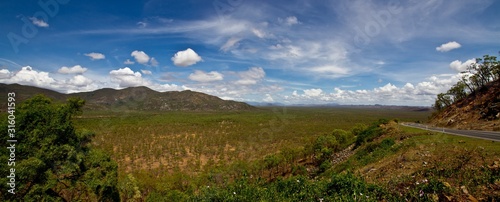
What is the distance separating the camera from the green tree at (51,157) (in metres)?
13.7

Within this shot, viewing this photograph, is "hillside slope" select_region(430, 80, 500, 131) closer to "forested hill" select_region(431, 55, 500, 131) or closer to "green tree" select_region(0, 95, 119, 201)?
"forested hill" select_region(431, 55, 500, 131)

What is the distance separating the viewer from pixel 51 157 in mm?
14992

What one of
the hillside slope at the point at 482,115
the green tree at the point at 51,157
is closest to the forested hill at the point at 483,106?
the hillside slope at the point at 482,115

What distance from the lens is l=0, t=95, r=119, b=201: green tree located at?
1374 centimetres

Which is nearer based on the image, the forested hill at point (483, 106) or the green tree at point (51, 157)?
the green tree at point (51, 157)

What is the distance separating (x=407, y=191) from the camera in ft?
28.3

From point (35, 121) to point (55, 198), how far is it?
5.06m

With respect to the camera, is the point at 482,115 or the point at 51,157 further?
the point at 482,115

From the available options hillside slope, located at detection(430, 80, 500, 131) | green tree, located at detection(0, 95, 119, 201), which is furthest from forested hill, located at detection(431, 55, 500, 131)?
green tree, located at detection(0, 95, 119, 201)

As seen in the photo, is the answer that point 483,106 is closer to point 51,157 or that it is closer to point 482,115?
point 482,115

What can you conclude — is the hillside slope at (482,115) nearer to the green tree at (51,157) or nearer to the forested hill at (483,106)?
the forested hill at (483,106)

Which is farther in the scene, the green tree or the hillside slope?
the hillside slope

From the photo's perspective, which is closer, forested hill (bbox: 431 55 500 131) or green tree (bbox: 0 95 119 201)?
green tree (bbox: 0 95 119 201)

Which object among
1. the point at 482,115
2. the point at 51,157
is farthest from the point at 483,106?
the point at 51,157
